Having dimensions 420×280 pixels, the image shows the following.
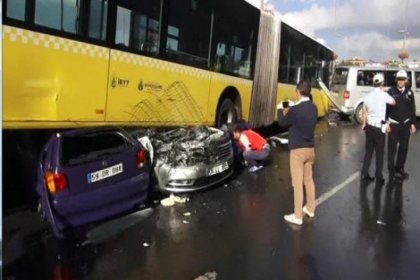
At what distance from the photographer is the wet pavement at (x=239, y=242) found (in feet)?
16.9

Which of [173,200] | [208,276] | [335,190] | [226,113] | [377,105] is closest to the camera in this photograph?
[208,276]

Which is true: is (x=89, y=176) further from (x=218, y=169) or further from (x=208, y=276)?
(x=218, y=169)

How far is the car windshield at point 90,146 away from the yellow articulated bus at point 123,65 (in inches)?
16.9

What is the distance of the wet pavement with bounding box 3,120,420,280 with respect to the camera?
5.16m

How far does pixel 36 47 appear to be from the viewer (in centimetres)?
607

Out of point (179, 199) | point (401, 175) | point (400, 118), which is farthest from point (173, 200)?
point (401, 175)

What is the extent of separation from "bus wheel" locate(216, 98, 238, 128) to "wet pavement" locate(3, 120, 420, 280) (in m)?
2.73

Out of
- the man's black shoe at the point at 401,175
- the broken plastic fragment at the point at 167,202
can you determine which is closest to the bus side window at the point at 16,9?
the broken plastic fragment at the point at 167,202

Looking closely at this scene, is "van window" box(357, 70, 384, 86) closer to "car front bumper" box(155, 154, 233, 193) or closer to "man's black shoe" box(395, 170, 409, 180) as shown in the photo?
"man's black shoe" box(395, 170, 409, 180)

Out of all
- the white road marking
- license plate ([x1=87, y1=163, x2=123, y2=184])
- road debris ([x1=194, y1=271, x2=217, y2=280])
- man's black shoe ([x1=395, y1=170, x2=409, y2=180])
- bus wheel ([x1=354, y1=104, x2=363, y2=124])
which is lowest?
road debris ([x1=194, y1=271, x2=217, y2=280])

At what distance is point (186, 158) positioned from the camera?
7.86 m

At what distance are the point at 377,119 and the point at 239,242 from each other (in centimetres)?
448

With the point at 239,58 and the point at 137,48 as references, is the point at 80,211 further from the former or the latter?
the point at 239,58

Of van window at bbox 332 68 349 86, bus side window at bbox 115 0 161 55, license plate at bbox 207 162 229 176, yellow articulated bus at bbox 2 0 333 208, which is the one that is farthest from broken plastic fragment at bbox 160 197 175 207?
van window at bbox 332 68 349 86
